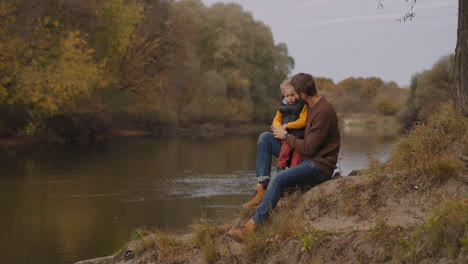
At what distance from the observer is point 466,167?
6516 mm

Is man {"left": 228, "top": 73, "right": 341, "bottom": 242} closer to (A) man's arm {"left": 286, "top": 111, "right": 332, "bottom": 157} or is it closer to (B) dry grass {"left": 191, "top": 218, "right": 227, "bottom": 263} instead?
(A) man's arm {"left": 286, "top": 111, "right": 332, "bottom": 157}

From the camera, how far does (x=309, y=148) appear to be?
6.90 metres

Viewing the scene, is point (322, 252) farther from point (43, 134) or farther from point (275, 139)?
point (43, 134)

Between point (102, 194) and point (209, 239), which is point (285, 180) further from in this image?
point (102, 194)

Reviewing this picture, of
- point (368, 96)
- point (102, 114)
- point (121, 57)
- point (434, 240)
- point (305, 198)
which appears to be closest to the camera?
point (434, 240)

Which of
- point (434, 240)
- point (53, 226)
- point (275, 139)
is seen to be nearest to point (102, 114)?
point (53, 226)

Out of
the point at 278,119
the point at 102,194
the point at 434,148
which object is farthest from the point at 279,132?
the point at 102,194

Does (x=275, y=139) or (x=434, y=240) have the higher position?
(x=275, y=139)

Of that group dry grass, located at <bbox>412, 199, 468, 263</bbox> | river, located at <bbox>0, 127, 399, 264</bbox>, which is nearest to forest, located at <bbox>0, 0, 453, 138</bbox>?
dry grass, located at <bbox>412, 199, 468, 263</bbox>

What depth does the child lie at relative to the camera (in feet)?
23.5

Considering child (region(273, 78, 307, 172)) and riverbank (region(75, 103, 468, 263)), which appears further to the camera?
child (region(273, 78, 307, 172))

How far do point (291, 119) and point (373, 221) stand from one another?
1.56m

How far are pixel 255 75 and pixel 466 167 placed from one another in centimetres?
5463

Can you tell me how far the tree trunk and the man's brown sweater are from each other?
170 cm
